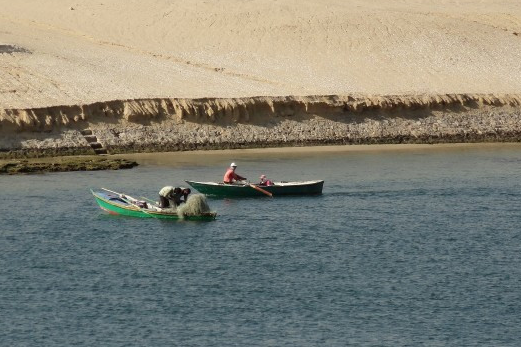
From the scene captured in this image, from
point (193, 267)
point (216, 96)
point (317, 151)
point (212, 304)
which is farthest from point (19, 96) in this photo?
point (212, 304)

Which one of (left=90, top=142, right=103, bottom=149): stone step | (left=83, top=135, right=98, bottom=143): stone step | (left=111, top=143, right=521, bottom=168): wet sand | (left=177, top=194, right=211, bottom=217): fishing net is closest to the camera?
(left=177, top=194, right=211, bottom=217): fishing net

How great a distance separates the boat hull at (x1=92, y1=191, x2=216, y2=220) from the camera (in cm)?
3772

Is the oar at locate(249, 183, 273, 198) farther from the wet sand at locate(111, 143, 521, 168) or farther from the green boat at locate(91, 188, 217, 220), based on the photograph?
the wet sand at locate(111, 143, 521, 168)

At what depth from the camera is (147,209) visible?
38.1 m

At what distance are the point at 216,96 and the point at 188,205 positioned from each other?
2083 centimetres

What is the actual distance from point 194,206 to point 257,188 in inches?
187

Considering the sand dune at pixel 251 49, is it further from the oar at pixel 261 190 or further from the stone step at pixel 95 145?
the oar at pixel 261 190

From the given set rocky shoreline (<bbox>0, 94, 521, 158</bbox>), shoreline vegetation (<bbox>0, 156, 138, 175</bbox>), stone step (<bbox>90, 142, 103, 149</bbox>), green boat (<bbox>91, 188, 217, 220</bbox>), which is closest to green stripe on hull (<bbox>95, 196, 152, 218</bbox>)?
green boat (<bbox>91, 188, 217, 220</bbox>)

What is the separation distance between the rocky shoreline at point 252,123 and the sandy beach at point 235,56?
3.9 inches

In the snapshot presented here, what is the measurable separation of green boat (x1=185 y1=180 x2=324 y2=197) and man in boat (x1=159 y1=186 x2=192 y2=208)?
3.61 meters

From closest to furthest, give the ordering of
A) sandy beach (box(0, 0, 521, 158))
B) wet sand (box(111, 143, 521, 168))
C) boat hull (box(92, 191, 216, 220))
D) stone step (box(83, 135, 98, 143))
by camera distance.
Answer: boat hull (box(92, 191, 216, 220))
wet sand (box(111, 143, 521, 168))
stone step (box(83, 135, 98, 143))
sandy beach (box(0, 0, 521, 158))

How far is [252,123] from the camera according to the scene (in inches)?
2192

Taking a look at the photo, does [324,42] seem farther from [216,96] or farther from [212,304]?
[212,304]

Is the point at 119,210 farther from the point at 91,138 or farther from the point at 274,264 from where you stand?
the point at 91,138
